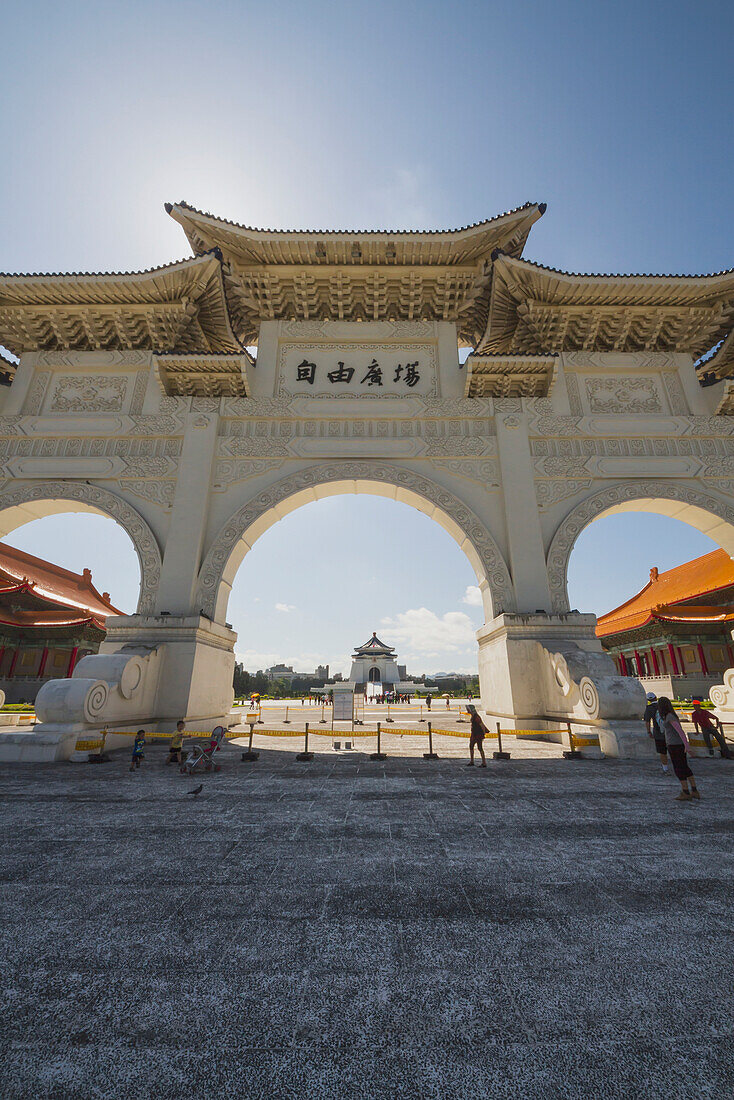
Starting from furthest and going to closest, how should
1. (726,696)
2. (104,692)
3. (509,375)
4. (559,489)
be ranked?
1. (509,375)
2. (559,489)
3. (726,696)
4. (104,692)

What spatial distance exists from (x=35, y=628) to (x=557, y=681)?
17.1m

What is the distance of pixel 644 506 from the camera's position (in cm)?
963

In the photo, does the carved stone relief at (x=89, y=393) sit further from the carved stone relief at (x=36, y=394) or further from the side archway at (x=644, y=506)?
the side archway at (x=644, y=506)

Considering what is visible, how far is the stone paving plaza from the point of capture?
3.88ft

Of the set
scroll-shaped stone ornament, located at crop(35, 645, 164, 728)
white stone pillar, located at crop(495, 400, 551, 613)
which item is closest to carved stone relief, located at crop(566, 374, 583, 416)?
white stone pillar, located at crop(495, 400, 551, 613)

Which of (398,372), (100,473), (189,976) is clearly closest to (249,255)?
(398,372)

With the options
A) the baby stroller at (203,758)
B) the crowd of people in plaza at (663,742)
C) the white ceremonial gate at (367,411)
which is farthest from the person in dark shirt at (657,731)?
the baby stroller at (203,758)

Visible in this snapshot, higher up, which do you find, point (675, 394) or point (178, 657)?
point (675, 394)

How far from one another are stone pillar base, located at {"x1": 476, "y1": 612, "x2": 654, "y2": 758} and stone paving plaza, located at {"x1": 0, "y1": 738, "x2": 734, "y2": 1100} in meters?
2.88

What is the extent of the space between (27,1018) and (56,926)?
62cm


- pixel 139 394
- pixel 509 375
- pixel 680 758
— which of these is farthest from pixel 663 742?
pixel 139 394

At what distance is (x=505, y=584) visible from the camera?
8773mm

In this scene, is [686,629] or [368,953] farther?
[686,629]

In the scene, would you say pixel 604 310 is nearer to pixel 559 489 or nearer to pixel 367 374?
pixel 559 489
